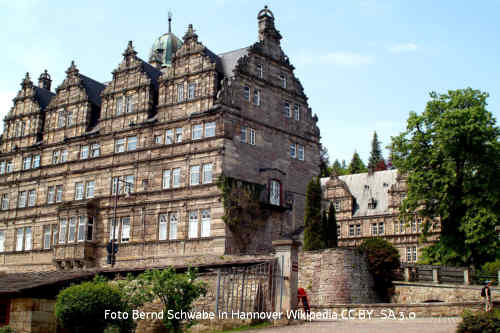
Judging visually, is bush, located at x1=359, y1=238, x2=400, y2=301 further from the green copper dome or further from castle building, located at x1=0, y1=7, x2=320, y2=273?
the green copper dome

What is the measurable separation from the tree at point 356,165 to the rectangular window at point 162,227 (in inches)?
2179

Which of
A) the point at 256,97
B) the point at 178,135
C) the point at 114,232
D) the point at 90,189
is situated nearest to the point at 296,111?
the point at 256,97

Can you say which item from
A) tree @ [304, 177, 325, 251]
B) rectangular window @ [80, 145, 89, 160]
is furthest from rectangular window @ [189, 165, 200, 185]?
rectangular window @ [80, 145, 89, 160]

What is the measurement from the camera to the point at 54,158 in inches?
2036

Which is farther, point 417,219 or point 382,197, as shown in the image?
point 382,197

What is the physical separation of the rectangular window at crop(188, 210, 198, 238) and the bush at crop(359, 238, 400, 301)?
11804 mm

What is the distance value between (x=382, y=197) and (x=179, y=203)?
103ft

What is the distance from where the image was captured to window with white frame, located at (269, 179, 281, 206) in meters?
43.8

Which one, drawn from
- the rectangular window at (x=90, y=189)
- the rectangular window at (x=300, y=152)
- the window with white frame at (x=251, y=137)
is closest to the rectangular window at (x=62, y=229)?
the rectangular window at (x=90, y=189)

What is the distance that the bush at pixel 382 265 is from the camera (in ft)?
112

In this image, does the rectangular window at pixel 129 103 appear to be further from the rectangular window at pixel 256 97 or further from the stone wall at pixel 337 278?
the stone wall at pixel 337 278

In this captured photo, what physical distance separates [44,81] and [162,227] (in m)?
26.5

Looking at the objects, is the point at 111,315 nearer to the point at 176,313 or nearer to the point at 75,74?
the point at 176,313

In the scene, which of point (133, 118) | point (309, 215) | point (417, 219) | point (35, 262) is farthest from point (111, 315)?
point (417, 219)
